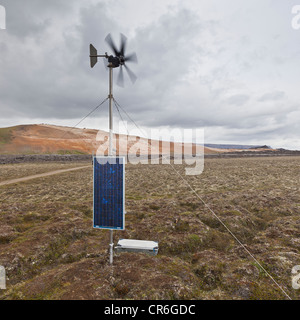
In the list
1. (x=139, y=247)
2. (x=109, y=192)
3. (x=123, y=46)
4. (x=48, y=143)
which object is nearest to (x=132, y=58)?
(x=123, y=46)

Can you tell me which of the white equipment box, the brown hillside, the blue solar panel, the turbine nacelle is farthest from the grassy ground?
the brown hillside

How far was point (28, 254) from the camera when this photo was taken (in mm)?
8523

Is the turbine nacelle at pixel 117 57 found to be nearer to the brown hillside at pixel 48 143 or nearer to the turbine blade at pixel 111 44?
the turbine blade at pixel 111 44

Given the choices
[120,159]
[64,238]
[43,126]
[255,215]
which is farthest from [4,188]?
[43,126]

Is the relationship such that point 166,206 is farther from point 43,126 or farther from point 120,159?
point 43,126

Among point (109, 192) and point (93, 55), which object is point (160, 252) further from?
point (93, 55)

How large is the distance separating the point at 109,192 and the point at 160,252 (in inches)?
155

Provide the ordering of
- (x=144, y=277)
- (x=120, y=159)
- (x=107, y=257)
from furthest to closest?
(x=107, y=257)
(x=120, y=159)
(x=144, y=277)

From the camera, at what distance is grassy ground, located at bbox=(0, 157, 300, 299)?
6410mm

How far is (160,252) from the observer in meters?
9.20

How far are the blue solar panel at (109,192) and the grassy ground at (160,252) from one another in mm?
1815

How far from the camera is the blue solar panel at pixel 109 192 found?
7.69m

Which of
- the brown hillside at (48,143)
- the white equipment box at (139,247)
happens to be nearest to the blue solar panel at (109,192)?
the white equipment box at (139,247)
